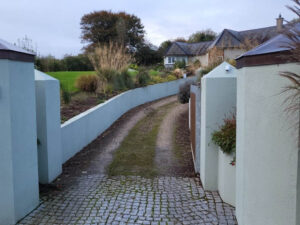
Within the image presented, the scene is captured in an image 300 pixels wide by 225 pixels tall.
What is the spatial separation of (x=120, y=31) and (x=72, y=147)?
111 feet

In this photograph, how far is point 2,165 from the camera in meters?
4.01

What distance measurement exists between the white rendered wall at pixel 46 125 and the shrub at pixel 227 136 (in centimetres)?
298

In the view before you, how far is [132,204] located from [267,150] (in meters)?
2.45

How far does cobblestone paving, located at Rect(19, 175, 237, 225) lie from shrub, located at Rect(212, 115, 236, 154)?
35.5 inches

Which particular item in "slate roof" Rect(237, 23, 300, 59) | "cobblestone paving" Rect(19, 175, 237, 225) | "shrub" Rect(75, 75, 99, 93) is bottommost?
"cobblestone paving" Rect(19, 175, 237, 225)

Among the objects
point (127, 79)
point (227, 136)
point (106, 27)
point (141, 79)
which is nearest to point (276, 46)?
point (227, 136)

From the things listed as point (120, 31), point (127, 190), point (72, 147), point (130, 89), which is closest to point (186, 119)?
point (130, 89)

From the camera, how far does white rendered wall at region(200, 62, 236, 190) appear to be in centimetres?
509

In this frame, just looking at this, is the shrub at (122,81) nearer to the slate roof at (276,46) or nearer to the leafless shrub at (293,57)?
the slate roof at (276,46)

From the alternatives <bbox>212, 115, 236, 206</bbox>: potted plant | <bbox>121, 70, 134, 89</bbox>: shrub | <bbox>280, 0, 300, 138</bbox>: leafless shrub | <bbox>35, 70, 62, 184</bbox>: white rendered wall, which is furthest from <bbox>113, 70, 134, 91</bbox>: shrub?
<bbox>280, 0, 300, 138</bbox>: leafless shrub

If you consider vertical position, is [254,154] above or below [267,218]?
above

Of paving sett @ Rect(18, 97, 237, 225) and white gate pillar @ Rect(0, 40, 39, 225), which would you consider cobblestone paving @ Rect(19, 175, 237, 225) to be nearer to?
paving sett @ Rect(18, 97, 237, 225)

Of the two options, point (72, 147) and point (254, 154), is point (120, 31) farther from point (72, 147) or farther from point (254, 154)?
point (254, 154)

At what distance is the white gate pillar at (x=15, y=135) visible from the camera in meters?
3.94
